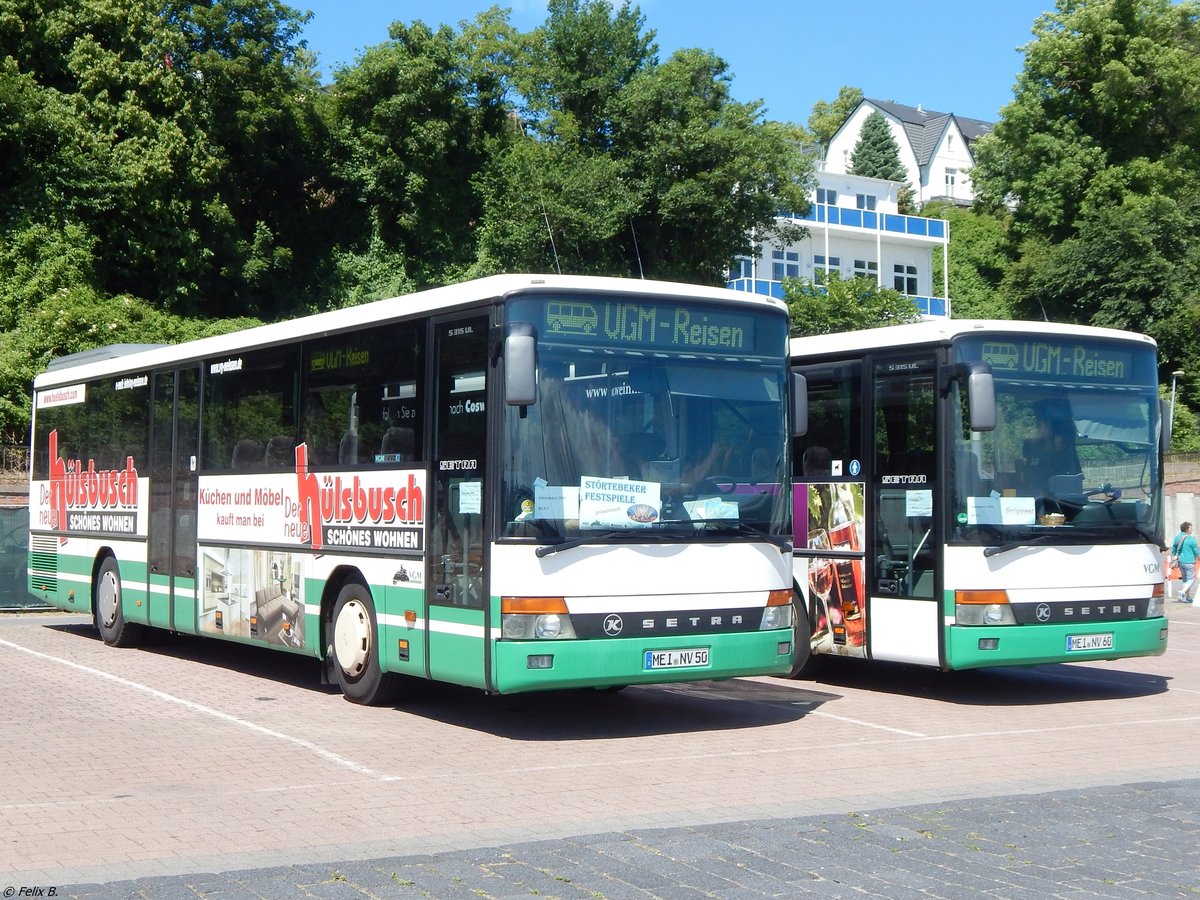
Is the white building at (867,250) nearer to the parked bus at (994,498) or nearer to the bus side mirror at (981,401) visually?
the parked bus at (994,498)

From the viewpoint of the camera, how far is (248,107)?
1764 inches

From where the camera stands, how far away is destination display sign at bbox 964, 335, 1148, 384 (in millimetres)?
12828

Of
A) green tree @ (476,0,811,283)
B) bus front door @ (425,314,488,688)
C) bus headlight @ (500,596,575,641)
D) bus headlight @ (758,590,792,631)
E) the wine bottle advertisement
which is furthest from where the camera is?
green tree @ (476,0,811,283)

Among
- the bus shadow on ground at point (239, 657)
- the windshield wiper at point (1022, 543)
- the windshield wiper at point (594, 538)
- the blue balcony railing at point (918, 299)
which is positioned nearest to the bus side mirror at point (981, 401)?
the windshield wiper at point (1022, 543)

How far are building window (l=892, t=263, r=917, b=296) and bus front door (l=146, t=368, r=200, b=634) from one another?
64.8 metres

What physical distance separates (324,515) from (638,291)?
11.9ft

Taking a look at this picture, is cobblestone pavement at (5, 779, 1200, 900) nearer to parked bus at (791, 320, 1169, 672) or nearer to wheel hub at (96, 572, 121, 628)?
parked bus at (791, 320, 1169, 672)

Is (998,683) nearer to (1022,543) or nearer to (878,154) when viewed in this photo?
(1022,543)

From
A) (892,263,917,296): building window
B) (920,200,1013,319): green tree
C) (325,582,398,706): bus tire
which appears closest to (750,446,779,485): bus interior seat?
(325,582,398,706): bus tire

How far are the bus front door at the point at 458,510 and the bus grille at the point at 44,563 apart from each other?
936 cm

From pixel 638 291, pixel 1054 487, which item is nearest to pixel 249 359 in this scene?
pixel 638 291

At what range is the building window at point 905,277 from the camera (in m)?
77.8

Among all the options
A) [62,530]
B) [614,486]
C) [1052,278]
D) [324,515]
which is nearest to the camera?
[614,486]

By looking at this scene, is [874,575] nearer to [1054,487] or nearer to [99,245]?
[1054,487]
